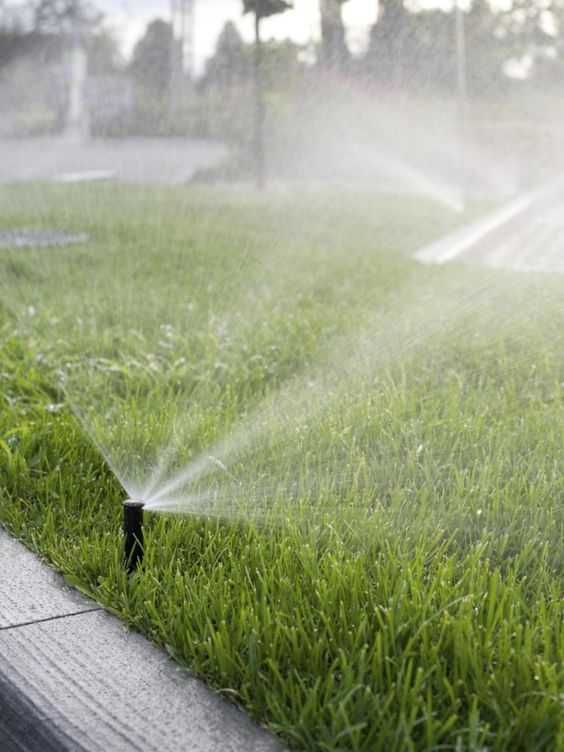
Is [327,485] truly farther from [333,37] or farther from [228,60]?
[228,60]

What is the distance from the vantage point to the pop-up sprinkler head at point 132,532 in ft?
6.12

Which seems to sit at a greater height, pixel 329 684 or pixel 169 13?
pixel 169 13

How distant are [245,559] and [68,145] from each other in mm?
11454

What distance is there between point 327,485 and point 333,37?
4257 millimetres

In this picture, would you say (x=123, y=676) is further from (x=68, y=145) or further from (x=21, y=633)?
(x=68, y=145)

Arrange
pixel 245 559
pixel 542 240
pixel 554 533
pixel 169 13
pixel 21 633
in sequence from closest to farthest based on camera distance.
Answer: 1. pixel 21 633
2. pixel 245 559
3. pixel 554 533
4. pixel 169 13
5. pixel 542 240

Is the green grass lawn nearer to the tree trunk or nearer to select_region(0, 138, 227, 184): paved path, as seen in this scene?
the tree trunk

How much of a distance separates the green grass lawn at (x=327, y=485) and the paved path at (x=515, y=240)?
1321mm

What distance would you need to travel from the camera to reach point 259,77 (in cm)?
671

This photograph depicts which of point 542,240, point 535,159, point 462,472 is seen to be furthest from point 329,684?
point 535,159

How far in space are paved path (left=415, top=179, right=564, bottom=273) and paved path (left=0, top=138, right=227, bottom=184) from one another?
215cm

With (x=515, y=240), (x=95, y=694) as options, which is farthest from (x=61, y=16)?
(x=95, y=694)

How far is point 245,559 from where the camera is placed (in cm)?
192

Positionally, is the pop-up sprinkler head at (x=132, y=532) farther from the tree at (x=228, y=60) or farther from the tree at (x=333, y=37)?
the tree at (x=228, y=60)
